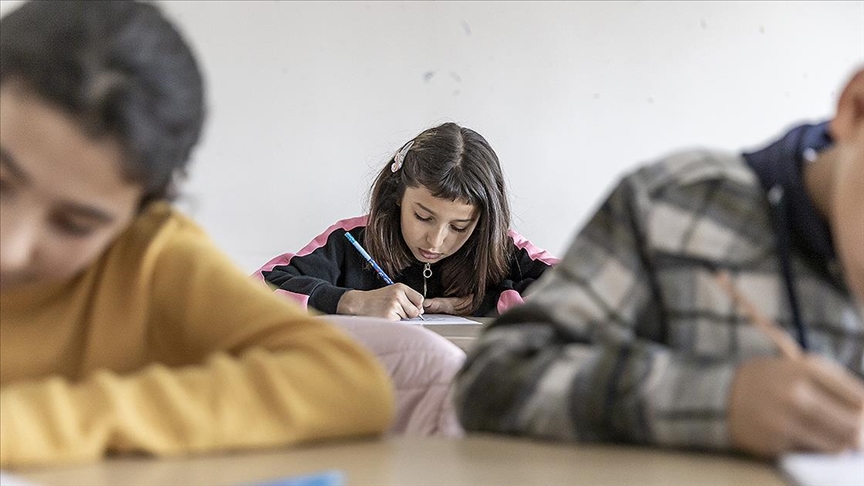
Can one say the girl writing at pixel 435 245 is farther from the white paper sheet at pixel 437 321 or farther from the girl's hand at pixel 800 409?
the girl's hand at pixel 800 409

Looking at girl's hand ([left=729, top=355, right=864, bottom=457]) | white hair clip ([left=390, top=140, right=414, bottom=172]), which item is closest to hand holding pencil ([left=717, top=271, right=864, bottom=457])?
girl's hand ([left=729, top=355, right=864, bottom=457])

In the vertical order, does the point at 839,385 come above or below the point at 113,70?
below

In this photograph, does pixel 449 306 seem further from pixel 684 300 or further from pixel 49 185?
pixel 49 185

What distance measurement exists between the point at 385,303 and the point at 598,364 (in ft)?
4.20

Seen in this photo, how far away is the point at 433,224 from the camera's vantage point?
219cm

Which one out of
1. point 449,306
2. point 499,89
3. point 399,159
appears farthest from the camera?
point 499,89

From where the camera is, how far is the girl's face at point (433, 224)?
85.9 inches

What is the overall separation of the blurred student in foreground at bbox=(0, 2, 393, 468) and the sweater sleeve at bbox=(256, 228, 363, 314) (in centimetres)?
133

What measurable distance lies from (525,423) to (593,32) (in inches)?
93.1

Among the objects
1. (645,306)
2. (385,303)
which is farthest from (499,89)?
(645,306)

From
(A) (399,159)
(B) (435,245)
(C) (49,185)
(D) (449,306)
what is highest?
(C) (49,185)

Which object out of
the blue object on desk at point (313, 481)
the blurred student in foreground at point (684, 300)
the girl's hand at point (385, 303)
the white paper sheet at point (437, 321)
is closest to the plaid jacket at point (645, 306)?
the blurred student in foreground at point (684, 300)

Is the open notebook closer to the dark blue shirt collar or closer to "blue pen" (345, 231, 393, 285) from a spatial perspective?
the dark blue shirt collar

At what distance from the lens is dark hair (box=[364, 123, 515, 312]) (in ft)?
7.21
